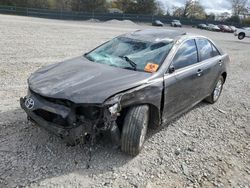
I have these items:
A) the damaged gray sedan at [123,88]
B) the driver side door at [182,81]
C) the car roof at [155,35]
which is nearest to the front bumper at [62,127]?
the damaged gray sedan at [123,88]

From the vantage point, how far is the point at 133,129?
10.8ft

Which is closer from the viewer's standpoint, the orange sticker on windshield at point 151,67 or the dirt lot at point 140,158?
the dirt lot at point 140,158

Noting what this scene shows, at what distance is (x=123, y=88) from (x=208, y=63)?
249cm

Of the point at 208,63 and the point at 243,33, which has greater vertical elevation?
the point at 208,63

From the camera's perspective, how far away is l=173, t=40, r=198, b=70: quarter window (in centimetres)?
414

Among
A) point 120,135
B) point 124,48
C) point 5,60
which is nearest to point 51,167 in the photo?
point 120,135

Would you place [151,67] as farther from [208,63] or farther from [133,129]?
[208,63]

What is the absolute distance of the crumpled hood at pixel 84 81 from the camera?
3.03m

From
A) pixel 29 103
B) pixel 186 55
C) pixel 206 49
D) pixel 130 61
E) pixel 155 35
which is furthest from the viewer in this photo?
pixel 206 49

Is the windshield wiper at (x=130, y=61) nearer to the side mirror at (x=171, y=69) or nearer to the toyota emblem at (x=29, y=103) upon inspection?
the side mirror at (x=171, y=69)

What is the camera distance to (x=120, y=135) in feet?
10.9

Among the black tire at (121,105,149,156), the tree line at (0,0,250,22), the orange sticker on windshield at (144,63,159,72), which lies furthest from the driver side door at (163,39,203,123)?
the tree line at (0,0,250,22)

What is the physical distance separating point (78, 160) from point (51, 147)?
44 cm

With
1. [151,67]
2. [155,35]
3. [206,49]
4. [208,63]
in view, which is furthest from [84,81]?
[206,49]
